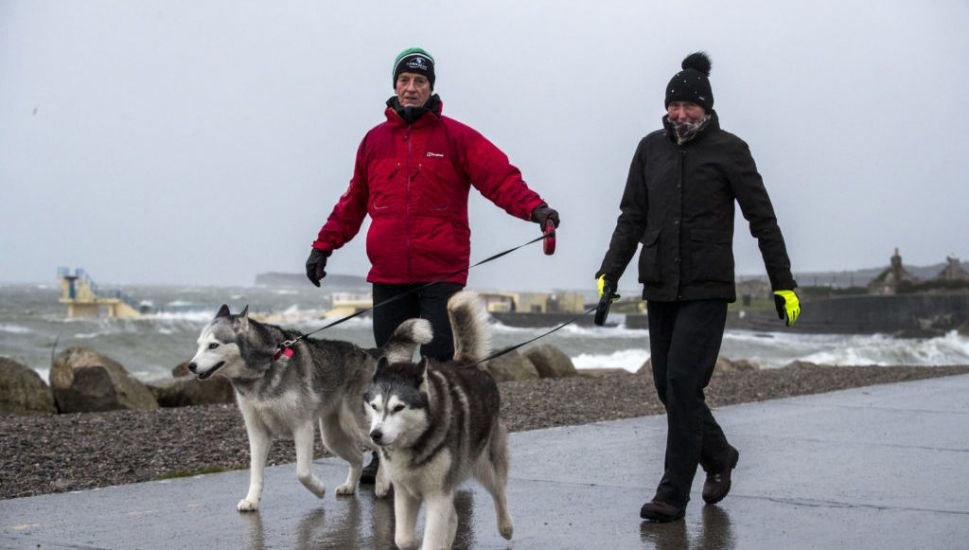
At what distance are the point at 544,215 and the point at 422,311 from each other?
35.6 inches

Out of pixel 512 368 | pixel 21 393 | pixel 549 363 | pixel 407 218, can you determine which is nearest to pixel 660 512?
pixel 407 218

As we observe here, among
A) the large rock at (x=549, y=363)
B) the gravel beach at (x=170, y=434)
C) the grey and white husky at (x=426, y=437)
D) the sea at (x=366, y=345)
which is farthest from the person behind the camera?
the sea at (x=366, y=345)

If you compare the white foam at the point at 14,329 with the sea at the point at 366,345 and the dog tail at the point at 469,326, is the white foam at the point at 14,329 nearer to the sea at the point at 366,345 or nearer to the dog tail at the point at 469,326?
the sea at the point at 366,345

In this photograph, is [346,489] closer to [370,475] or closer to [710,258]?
[370,475]

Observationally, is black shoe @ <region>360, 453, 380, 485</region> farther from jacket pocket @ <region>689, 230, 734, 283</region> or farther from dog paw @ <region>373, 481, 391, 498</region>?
jacket pocket @ <region>689, 230, 734, 283</region>

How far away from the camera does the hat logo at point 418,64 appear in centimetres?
621

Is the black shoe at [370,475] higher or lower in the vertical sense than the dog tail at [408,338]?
lower

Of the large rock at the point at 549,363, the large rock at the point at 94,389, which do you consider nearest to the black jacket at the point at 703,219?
the large rock at the point at 94,389

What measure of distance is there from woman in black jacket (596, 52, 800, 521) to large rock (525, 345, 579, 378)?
1285cm

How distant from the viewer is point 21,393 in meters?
12.0

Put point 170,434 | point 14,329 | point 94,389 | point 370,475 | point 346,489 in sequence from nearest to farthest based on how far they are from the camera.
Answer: point 346,489
point 370,475
point 170,434
point 94,389
point 14,329

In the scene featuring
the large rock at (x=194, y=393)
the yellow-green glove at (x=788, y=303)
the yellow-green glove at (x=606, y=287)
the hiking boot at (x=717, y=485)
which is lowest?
the large rock at (x=194, y=393)

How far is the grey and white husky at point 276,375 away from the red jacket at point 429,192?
1.56ft

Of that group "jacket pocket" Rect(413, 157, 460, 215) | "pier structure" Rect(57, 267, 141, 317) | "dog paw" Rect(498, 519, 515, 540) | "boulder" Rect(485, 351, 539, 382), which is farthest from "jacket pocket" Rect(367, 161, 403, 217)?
"pier structure" Rect(57, 267, 141, 317)
